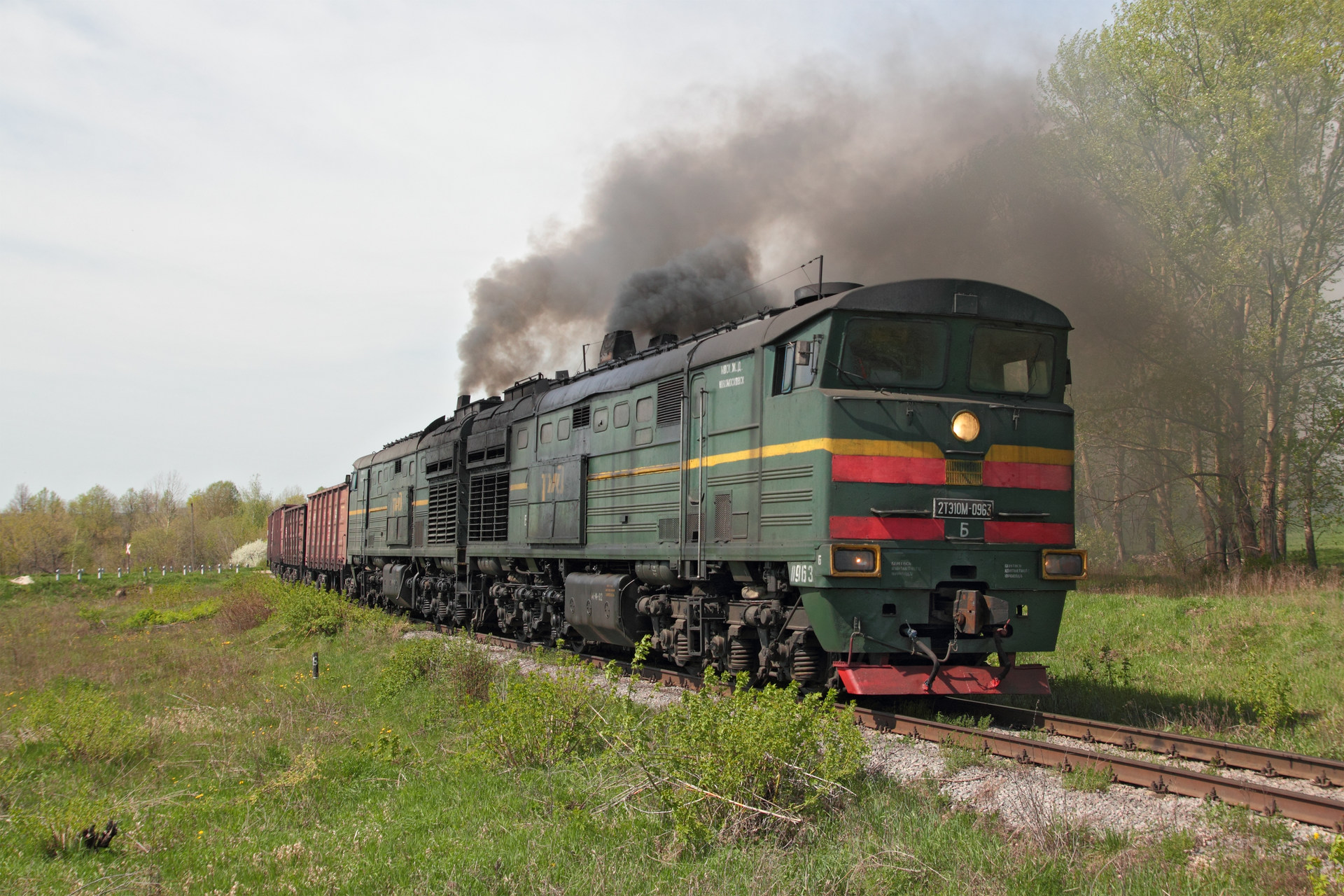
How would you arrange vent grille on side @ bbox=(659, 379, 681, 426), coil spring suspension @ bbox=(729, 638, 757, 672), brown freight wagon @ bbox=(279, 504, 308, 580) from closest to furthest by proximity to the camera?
1. coil spring suspension @ bbox=(729, 638, 757, 672)
2. vent grille on side @ bbox=(659, 379, 681, 426)
3. brown freight wagon @ bbox=(279, 504, 308, 580)

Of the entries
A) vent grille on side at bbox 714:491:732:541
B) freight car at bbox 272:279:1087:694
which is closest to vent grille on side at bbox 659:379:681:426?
freight car at bbox 272:279:1087:694

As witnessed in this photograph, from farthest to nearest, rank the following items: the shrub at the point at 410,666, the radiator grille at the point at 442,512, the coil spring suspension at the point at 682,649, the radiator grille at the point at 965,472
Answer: the radiator grille at the point at 442,512
the shrub at the point at 410,666
the coil spring suspension at the point at 682,649
the radiator grille at the point at 965,472

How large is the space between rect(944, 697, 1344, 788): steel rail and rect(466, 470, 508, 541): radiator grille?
32.5ft

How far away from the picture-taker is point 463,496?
62.9 feet

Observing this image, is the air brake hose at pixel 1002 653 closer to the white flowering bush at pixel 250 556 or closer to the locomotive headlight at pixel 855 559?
the locomotive headlight at pixel 855 559

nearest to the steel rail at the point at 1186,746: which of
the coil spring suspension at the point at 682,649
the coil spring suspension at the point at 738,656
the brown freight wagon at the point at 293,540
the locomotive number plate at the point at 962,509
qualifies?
the locomotive number plate at the point at 962,509

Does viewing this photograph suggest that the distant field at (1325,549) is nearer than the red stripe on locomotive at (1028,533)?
No

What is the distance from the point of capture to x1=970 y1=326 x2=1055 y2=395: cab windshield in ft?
31.7

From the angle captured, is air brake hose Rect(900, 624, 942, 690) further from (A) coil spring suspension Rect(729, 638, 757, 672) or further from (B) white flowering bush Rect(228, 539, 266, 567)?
(B) white flowering bush Rect(228, 539, 266, 567)

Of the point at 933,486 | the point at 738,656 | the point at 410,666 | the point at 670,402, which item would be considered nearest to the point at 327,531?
the point at 410,666

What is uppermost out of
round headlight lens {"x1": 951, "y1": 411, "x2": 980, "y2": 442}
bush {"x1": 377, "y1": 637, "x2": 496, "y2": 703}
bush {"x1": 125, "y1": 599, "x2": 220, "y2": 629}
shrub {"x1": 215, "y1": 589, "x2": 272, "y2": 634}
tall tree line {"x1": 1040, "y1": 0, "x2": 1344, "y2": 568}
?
tall tree line {"x1": 1040, "y1": 0, "x2": 1344, "y2": 568}

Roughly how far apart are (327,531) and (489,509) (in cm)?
1822

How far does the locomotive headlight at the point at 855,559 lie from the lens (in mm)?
8820

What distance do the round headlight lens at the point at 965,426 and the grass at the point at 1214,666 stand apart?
2.86 m
